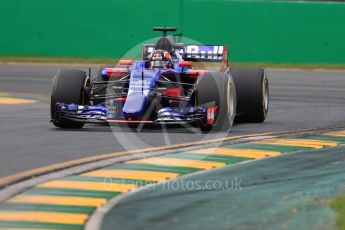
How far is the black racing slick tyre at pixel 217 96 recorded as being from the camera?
47.6ft

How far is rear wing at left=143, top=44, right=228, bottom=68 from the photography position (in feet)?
55.9

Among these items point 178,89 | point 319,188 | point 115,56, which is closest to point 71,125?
point 178,89

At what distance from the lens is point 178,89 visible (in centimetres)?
1531

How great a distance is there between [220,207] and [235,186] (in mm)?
1224

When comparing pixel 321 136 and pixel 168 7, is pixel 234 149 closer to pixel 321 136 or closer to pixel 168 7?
pixel 321 136

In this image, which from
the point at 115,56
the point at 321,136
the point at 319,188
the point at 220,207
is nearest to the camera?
the point at 220,207

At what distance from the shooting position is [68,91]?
1501cm

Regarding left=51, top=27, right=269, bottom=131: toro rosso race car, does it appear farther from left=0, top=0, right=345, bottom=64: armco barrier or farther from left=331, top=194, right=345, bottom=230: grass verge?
left=0, top=0, right=345, bottom=64: armco barrier

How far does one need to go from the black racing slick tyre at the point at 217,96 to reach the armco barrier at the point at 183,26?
63.6ft

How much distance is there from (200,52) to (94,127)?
2.90 meters

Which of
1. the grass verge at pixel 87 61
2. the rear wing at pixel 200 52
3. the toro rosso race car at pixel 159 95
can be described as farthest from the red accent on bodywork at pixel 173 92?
the grass verge at pixel 87 61

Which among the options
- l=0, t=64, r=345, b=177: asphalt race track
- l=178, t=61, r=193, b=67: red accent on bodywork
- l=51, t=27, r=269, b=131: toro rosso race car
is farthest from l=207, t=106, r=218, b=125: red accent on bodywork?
l=178, t=61, r=193, b=67: red accent on bodywork

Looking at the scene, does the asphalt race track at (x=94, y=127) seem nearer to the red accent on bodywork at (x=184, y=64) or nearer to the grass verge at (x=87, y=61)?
the red accent on bodywork at (x=184, y=64)

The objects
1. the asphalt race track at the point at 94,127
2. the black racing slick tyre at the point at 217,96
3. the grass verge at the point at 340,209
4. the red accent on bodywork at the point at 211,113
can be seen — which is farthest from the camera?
the black racing slick tyre at the point at 217,96
